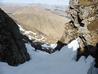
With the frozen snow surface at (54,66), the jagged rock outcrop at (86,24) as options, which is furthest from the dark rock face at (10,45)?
the jagged rock outcrop at (86,24)

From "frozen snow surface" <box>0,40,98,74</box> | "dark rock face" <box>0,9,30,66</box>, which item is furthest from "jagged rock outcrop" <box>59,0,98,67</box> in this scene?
"dark rock face" <box>0,9,30,66</box>

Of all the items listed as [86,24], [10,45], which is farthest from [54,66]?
[86,24]

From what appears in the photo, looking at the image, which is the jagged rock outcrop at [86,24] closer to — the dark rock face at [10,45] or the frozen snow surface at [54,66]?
the frozen snow surface at [54,66]

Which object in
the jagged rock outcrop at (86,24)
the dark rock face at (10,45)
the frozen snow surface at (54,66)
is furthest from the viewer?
the jagged rock outcrop at (86,24)

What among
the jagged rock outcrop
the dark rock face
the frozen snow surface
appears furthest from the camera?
the jagged rock outcrop

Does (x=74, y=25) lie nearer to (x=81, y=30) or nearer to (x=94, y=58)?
(x=81, y=30)

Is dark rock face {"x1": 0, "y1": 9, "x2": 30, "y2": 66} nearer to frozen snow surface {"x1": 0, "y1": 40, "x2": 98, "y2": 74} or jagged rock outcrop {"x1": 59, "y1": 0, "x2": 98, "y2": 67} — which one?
frozen snow surface {"x1": 0, "y1": 40, "x2": 98, "y2": 74}

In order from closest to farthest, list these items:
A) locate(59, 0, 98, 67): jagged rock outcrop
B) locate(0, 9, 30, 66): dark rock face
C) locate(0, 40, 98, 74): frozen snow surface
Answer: locate(0, 40, 98, 74): frozen snow surface < locate(0, 9, 30, 66): dark rock face < locate(59, 0, 98, 67): jagged rock outcrop
